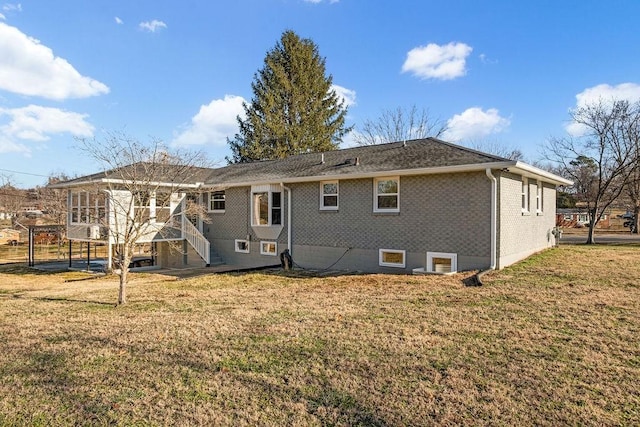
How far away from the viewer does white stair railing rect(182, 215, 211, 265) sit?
684 inches

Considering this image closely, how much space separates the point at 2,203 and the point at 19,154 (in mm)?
5862

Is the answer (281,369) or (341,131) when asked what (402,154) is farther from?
(341,131)

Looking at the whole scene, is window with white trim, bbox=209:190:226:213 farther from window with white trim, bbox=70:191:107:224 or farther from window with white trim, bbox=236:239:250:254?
window with white trim, bbox=70:191:107:224

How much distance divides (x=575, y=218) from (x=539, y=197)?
39450 mm

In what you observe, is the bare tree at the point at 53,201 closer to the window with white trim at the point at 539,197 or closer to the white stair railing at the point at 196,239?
the white stair railing at the point at 196,239

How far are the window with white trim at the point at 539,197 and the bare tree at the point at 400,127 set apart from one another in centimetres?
2140

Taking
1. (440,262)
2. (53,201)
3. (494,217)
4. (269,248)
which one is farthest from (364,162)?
(53,201)

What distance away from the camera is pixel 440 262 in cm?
1234

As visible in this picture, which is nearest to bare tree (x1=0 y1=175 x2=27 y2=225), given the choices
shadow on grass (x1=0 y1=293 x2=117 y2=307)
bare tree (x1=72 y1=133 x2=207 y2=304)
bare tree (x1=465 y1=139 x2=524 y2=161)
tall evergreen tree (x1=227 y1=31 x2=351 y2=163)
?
tall evergreen tree (x1=227 y1=31 x2=351 y2=163)

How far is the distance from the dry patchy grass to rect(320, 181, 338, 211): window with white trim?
18.1ft

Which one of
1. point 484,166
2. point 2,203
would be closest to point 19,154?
point 2,203

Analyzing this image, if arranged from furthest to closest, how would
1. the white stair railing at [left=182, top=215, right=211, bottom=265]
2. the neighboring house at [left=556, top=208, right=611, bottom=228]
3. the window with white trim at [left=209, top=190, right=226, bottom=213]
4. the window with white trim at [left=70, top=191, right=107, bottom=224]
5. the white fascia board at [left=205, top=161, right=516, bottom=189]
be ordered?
the neighboring house at [left=556, top=208, right=611, bottom=228] → the window with white trim at [left=209, top=190, right=226, bottom=213] → the white stair railing at [left=182, top=215, right=211, bottom=265] → the window with white trim at [left=70, top=191, right=107, bottom=224] → the white fascia board at [left=205, top=161, right=516, bottom=189]

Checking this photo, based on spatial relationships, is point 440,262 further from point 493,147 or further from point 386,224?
point 493,147

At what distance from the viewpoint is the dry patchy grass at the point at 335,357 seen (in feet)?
12.4
